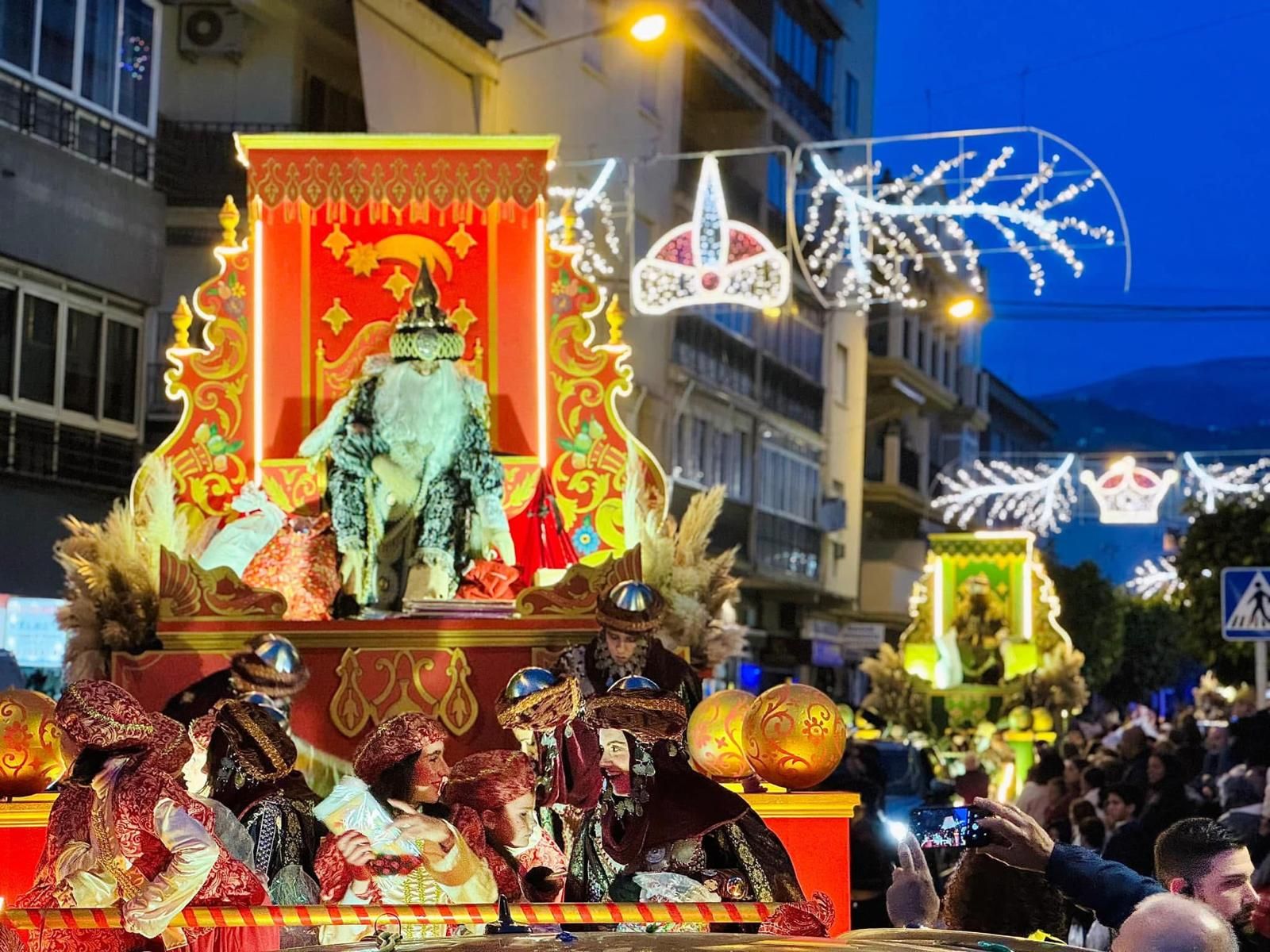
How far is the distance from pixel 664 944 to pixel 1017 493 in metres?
46.8

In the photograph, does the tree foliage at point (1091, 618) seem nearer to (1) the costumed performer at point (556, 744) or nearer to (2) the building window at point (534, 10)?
(2) the building window at point (534, 10)

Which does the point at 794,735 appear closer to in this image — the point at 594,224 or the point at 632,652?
the point at 632,652

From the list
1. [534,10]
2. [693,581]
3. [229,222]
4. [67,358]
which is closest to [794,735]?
[693,581]

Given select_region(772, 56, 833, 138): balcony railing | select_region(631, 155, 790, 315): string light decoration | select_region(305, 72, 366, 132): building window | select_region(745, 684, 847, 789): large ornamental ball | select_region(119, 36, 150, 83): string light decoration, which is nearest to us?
select_region(745, 684, 847, 789): large ornamental ball

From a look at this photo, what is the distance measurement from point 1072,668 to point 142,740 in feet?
63.1

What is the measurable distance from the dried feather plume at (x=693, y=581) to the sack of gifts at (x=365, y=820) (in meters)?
4.55

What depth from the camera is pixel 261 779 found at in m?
7.21

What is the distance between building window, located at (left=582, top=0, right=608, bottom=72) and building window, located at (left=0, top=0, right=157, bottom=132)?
874 cm

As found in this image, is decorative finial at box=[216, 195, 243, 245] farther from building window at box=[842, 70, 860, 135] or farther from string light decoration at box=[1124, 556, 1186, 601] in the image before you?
building window at box=[842, 70, 860, 135]

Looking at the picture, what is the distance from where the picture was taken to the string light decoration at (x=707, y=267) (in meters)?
21.2

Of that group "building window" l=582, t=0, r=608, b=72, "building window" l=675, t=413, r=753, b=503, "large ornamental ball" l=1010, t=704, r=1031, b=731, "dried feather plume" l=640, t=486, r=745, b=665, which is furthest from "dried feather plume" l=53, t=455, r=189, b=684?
"building window" l=675, t=413, r=753, b=503

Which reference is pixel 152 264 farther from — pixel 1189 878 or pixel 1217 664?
pixel 1189 878

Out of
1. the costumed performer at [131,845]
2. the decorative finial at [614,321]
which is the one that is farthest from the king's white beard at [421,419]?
the costumed performer at [131,845]

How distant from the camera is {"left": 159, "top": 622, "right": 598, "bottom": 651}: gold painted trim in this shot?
10195 millimetres
